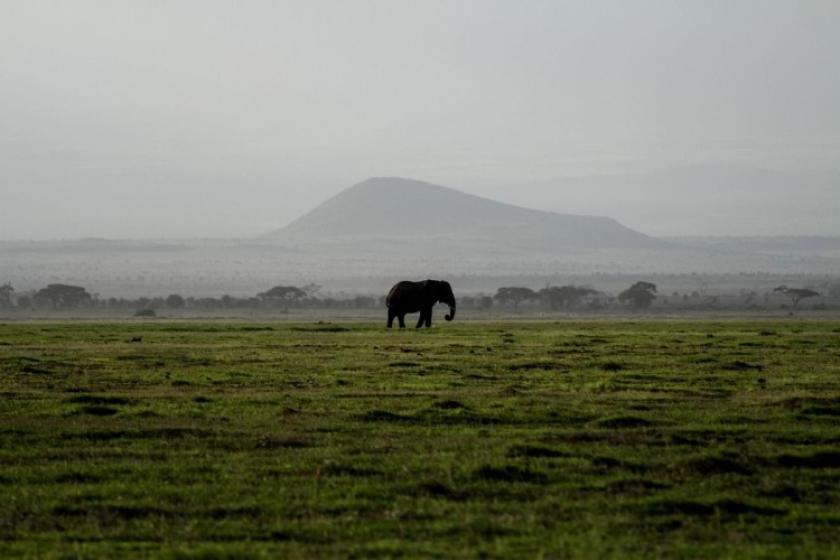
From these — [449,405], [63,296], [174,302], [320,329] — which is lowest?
[449,405]

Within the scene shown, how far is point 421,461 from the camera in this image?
59.4 ft

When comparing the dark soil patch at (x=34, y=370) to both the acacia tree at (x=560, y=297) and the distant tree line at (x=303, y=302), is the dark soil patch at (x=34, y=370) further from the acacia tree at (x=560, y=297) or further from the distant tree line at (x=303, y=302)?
the acacia tree at (x=560, y=297)

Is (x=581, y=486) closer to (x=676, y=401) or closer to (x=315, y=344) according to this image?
(x=676, y=401)

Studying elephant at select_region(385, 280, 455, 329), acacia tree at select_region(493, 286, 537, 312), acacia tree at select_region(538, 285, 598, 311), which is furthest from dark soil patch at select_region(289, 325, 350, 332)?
acacia tree at select_region(493, 286, 537, 312)

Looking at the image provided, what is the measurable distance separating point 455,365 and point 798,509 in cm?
2117

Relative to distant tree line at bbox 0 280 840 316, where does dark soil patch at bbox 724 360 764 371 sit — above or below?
below

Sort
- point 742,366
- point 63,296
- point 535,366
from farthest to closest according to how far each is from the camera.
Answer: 1. point 63,296
2. point 535,366
3. point 742,366

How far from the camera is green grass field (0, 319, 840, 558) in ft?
45.1

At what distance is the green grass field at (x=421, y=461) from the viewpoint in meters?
13.8

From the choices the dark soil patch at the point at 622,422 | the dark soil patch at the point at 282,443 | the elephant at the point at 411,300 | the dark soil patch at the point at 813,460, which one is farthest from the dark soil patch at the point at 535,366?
the elephant at the point at 411,300

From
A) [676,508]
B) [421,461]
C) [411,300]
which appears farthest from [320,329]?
[676,508]

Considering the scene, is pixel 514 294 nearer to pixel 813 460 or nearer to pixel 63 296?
pixel 63 296

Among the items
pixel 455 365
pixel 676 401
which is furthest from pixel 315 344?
pixel 676 401

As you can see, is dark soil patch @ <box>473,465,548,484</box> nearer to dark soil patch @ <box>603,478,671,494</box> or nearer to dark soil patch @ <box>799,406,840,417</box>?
dark soil patch @ <box>603,478,671,494</box>
